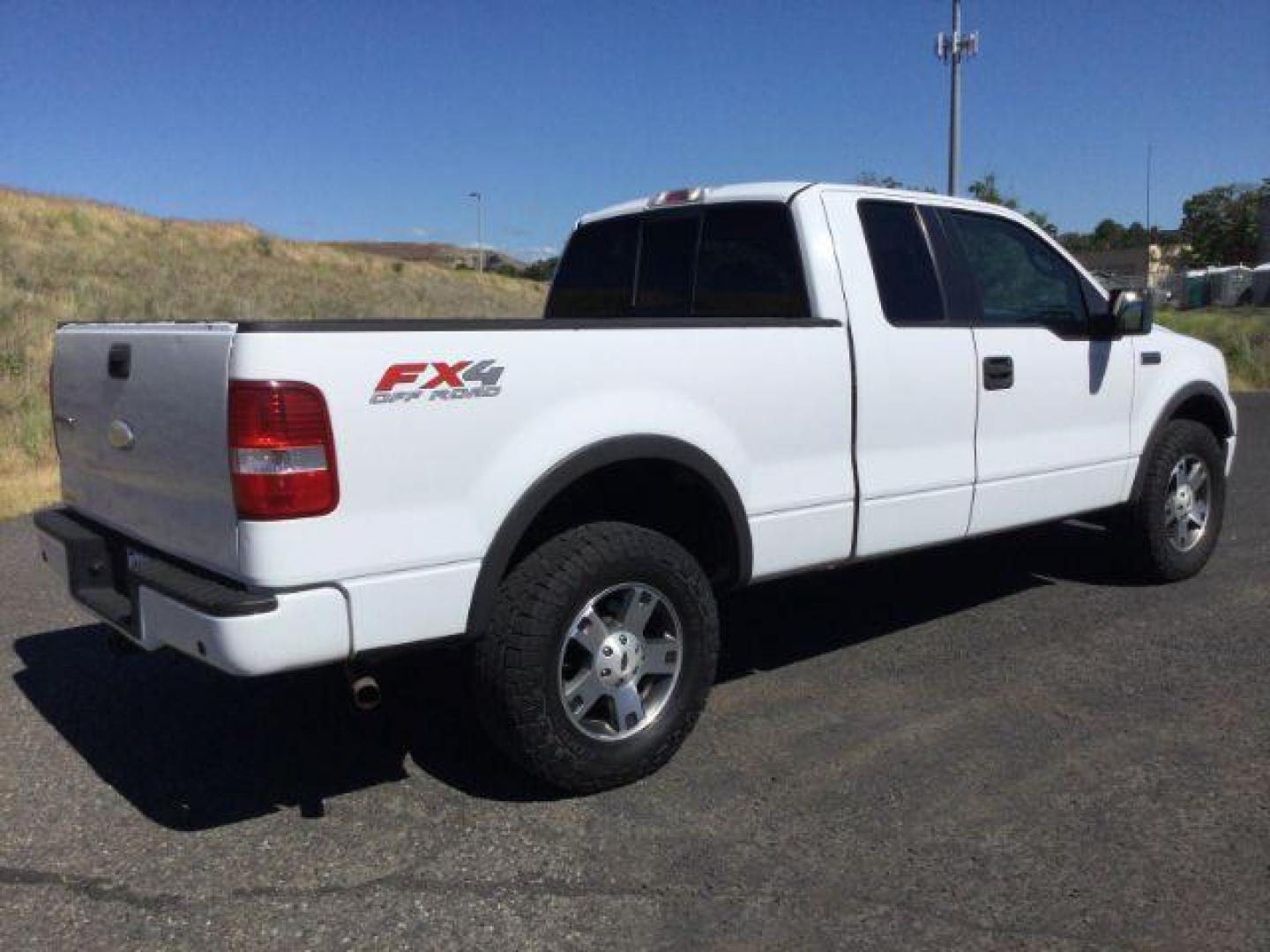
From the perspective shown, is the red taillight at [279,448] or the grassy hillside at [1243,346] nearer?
the red taillight at [279,448]

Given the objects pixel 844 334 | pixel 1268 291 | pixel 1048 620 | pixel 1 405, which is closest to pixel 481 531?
pixel 844 334

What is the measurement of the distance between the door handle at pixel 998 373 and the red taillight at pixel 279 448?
113 inches

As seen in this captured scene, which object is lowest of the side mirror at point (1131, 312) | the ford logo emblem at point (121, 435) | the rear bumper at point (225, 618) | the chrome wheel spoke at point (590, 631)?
the chrome wheel spoke at point (590, 631)

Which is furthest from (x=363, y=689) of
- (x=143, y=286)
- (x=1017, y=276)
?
(x=143, y=286)

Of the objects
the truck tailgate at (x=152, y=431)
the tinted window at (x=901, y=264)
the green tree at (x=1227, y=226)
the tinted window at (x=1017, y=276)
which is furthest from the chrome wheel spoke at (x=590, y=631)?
the green tree at (x=1227, y=226)

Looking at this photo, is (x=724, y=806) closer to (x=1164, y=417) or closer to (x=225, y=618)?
(x=225, y=618)

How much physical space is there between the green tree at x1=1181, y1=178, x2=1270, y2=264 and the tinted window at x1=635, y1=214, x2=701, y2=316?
89.9m

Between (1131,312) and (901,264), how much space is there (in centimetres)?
147

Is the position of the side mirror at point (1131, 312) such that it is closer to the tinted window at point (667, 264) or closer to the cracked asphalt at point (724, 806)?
the cracked asphalt at point (724, 806)

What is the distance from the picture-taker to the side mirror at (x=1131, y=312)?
5.39 m

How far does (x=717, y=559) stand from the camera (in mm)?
4172

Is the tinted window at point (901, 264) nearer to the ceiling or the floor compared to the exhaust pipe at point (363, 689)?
nearer to the ceiling

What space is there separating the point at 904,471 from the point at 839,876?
1807 mm

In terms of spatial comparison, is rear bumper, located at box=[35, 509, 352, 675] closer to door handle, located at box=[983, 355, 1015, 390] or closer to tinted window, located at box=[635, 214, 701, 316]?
tinted window, located at box=[635, 214, 701, 316]
